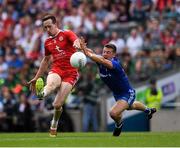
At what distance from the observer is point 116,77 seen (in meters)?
18.8

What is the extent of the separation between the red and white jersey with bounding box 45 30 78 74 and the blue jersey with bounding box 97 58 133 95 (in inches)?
33.7

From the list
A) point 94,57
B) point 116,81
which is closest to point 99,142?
point 94,57

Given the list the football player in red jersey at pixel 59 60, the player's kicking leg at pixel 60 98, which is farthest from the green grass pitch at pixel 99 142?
the football player in red jersey at pixel 59 60

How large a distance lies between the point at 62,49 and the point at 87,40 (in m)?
11.0

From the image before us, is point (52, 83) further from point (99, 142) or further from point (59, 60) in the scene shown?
point (99, 142)

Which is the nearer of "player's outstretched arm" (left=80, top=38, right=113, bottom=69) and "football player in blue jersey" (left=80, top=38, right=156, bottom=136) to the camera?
"player's outstretched arm" (left=80, top=38, right=113, bottom=69)

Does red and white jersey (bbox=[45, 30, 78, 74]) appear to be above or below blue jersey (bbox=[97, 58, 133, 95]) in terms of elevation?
above

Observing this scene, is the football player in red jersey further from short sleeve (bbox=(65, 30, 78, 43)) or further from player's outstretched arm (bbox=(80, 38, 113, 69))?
player's outstretched arm (bbox=(80, 38, 113, 69))

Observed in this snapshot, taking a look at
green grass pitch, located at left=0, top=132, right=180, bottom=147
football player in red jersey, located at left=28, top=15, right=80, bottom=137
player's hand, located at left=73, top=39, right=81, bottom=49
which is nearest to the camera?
green grass pitch, located at left=0, top=132, right=180, bottom=147

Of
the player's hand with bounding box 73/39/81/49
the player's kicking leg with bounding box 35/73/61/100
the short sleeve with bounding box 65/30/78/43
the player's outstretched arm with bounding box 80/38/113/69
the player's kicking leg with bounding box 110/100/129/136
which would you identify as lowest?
the player's kicking leg with bounding box 110/100/129/136

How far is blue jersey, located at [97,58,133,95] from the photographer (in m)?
18.5

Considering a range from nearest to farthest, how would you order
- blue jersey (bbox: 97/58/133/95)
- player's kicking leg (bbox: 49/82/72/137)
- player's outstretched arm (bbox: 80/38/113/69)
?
player's outstretched arm (bbox: 80/38/113/69) < blue jersey (bbox: 97/58/133/95) < player's kicking leg (bbox: 49/82/72/137)

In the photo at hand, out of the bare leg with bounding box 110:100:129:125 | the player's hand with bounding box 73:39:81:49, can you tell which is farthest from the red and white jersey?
the bare leg with bounding box 110:100:129:125

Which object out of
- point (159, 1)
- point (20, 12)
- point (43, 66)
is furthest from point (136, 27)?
point (43, 66)
